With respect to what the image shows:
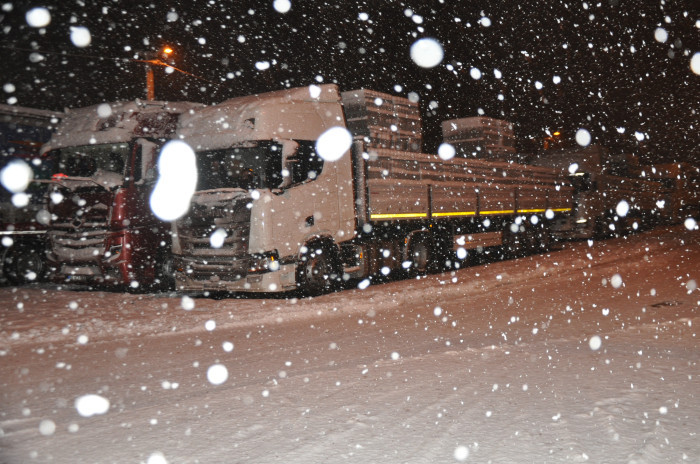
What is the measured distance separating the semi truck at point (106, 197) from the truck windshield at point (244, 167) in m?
1.70

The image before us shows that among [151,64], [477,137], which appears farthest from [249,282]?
[151,64]

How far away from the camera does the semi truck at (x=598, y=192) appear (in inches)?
887

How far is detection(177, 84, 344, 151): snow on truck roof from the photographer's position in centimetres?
1027

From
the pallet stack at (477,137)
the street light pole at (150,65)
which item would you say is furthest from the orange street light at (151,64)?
the pallet stack at (477,137)

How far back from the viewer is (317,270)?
430 inches

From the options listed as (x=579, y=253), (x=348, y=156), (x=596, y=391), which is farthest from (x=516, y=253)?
(x=596, y=391)

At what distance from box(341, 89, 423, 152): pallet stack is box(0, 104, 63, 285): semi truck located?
5.97 m

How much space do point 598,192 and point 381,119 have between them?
Result: 46.4ft

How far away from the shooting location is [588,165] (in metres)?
23.8

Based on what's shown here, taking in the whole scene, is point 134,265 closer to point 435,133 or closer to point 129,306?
point 129,306

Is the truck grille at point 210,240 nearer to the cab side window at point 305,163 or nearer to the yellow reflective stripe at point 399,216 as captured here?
the cab side window at point 305,163

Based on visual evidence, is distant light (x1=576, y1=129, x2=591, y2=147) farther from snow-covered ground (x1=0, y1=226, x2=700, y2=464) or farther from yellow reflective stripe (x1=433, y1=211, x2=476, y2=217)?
snow-covered ground (x1=0, y1=226, x2=700, y2=464)

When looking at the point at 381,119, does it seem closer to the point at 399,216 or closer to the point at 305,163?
the point at 399,216

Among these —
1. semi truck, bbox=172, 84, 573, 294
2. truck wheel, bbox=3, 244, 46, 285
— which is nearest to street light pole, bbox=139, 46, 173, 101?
truck wheel, bbox=3, 244, 46, 285
